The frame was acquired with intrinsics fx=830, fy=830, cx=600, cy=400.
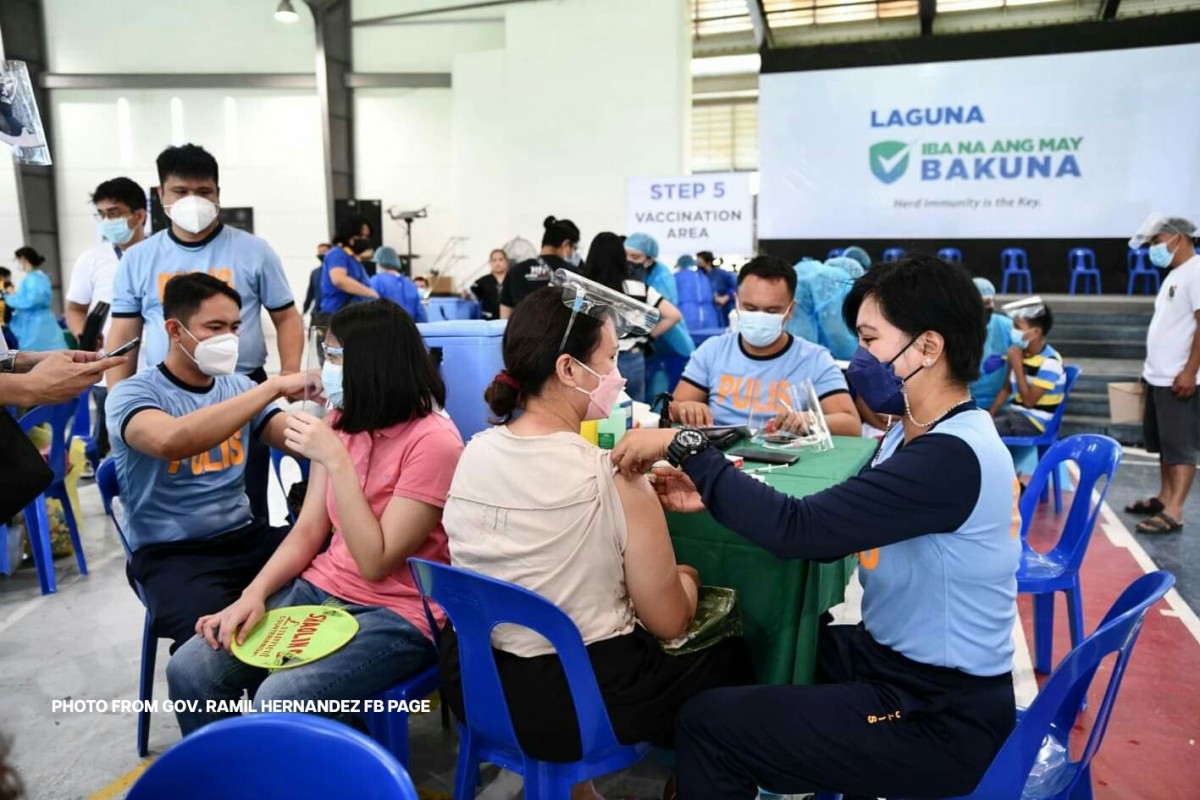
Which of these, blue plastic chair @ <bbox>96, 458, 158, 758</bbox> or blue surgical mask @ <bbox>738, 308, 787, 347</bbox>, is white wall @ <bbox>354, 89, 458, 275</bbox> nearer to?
blue surgical mask @ <bbox>738, 308, 787, 347</bbox>

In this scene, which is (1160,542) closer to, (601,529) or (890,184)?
(601,529)

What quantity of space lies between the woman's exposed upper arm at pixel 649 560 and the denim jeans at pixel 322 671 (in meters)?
0.55

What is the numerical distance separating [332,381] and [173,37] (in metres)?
12.2

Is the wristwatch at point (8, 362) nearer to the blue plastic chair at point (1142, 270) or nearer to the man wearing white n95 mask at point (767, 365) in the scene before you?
the man wearing white n95 mask at point (767, 365)

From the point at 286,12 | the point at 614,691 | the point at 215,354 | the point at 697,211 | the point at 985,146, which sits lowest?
the point at 614,691

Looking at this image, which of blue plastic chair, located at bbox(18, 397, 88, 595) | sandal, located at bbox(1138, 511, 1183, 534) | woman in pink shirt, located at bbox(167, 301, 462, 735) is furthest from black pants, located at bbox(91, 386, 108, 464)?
sandal, located at bbox(1138, 511, 1183, 534)

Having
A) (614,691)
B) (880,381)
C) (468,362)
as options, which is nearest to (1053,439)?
(880,381)

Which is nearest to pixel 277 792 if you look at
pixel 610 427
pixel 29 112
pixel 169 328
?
pixel 610 427

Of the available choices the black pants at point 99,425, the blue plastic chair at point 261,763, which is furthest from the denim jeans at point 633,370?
the blue plastic chair at point 261,763

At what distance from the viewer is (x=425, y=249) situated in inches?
468

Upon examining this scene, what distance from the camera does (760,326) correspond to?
2709 mm

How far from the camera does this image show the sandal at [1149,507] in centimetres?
429

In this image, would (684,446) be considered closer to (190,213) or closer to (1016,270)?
(190,213)

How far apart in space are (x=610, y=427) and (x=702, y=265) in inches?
227
